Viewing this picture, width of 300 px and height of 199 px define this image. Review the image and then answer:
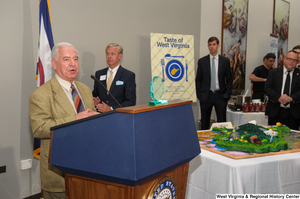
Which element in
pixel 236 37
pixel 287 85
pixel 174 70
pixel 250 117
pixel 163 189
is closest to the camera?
pixel 163 189

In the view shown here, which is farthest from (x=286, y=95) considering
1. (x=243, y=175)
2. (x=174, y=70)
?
(x=243, y=175)

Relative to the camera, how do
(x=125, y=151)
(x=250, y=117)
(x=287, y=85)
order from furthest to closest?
(x=250, y=117) < (x=287, y=85) < (x=125, y=151)

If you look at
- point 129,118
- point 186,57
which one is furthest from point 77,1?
point 129,118

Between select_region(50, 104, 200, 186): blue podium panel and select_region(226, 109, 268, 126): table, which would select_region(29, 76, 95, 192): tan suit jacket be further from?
select_region(226, 109, 268, 126): table

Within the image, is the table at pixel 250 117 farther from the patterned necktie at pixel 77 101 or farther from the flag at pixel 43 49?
the patterned necktie at pixel 77 101

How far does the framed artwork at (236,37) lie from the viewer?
641cm

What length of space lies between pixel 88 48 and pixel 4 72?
1326 millimetres

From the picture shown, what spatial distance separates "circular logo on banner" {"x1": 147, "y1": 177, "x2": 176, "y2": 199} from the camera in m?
1.12

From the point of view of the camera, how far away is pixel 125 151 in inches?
37.7

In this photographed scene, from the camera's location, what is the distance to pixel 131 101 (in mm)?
3354

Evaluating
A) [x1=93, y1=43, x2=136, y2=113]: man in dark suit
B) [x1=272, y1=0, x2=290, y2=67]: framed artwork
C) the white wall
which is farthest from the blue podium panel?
[x1=272, y1=0, x2=290, y2=67]: framed artwork

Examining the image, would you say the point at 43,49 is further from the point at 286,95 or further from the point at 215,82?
the point at 286,95

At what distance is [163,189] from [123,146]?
0.36 metres

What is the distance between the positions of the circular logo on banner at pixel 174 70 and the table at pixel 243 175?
2736 millimetres
